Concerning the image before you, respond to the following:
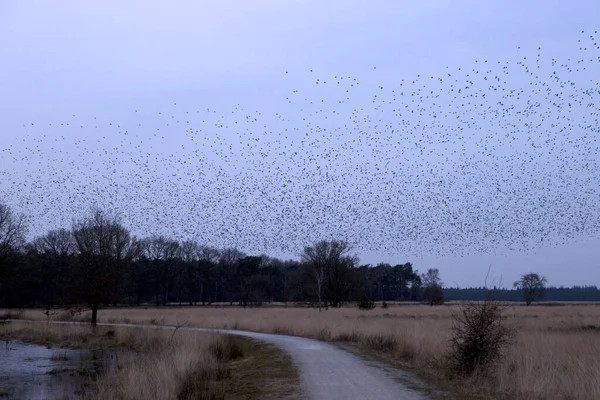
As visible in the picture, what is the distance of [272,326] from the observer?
120 feet

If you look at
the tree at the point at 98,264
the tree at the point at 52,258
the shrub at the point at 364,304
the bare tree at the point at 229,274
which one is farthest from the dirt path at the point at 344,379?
the bare tree at the point at 229,274

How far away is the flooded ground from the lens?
18798 mm

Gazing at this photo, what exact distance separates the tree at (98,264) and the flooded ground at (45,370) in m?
5.99

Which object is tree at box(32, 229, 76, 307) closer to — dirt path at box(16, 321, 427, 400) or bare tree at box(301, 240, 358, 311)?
bare tree at box(301, 240, 358, 311)

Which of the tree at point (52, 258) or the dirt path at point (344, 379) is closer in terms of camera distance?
the dirt path at point (344, 379)

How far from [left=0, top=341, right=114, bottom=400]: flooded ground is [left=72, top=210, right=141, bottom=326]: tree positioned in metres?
5.99

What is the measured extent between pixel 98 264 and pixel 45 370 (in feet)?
56.1

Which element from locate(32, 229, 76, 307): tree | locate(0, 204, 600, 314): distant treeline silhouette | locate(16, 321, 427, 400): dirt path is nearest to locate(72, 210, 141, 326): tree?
locate(0, 204, 600, 314): distant treeline silhouette

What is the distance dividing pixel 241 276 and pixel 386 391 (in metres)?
104

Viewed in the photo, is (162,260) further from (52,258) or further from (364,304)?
(364,304)

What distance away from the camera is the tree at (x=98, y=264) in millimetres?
41188

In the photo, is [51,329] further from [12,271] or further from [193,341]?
[12,271]

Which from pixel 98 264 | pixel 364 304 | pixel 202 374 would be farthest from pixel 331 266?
pixel 202 374

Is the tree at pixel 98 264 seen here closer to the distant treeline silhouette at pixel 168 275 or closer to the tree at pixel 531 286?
the distant treeline silhouette at pixel 168 275
